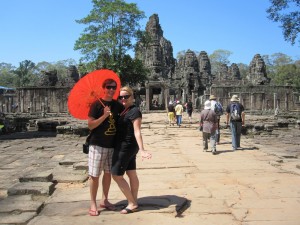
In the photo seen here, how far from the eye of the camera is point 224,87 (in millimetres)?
40156

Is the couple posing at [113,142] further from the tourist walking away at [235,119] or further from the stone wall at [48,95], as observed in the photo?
the stone wall at [48,95]

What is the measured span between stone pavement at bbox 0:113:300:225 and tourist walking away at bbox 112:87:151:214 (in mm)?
256

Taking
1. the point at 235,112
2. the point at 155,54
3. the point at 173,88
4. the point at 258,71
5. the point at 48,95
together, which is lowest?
the point at 235,112

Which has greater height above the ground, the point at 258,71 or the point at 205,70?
the point at 205,70

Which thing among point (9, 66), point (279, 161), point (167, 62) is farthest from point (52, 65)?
point (279, 161)

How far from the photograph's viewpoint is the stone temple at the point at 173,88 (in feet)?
123

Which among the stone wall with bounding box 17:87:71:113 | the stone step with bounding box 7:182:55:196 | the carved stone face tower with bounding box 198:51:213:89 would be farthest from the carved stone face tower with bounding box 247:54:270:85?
the stone step with bounding box 7:182:55:196

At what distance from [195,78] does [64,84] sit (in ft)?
52.1

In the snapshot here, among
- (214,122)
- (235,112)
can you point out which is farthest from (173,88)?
(214,122)

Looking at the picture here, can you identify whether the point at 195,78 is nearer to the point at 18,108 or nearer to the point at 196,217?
the point at 18,108

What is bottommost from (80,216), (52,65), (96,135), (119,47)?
(80,216)

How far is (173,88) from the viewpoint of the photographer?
148 feet

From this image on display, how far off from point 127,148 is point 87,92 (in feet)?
2.63

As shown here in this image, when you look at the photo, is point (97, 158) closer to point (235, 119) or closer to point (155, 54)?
point (235, 119)
